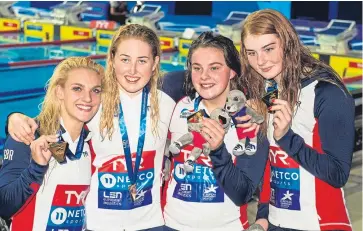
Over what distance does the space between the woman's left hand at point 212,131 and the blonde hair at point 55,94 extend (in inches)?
22.1

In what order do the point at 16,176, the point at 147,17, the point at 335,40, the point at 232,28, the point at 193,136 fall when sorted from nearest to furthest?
1. the point at 16,176
2. the point at 193,136
3. the point at 335,40
4. the point at 232,28
5. the point at 147,17

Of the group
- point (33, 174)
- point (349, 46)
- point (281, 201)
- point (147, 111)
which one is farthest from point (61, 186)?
point (349, 46)

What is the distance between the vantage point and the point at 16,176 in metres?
2.68

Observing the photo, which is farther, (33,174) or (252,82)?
(252,82)

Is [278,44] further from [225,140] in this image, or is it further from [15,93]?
[15,93]

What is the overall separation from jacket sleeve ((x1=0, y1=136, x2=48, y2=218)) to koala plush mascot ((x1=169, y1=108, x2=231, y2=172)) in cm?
54

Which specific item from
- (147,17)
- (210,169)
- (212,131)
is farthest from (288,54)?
(147,17)

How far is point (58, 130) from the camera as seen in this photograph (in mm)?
2771

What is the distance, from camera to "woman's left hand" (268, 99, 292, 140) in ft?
8.41

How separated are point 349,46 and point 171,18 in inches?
252

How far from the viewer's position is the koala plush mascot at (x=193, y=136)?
2633 mm

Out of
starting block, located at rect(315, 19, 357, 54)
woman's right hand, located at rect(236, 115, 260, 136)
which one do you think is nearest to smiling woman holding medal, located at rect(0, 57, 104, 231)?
woman's right hand, located at rect(236, 115, 260, 136)

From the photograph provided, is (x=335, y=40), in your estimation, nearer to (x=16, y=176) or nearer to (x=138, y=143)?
(x=138, y=143)

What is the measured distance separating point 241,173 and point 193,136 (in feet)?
0.85
